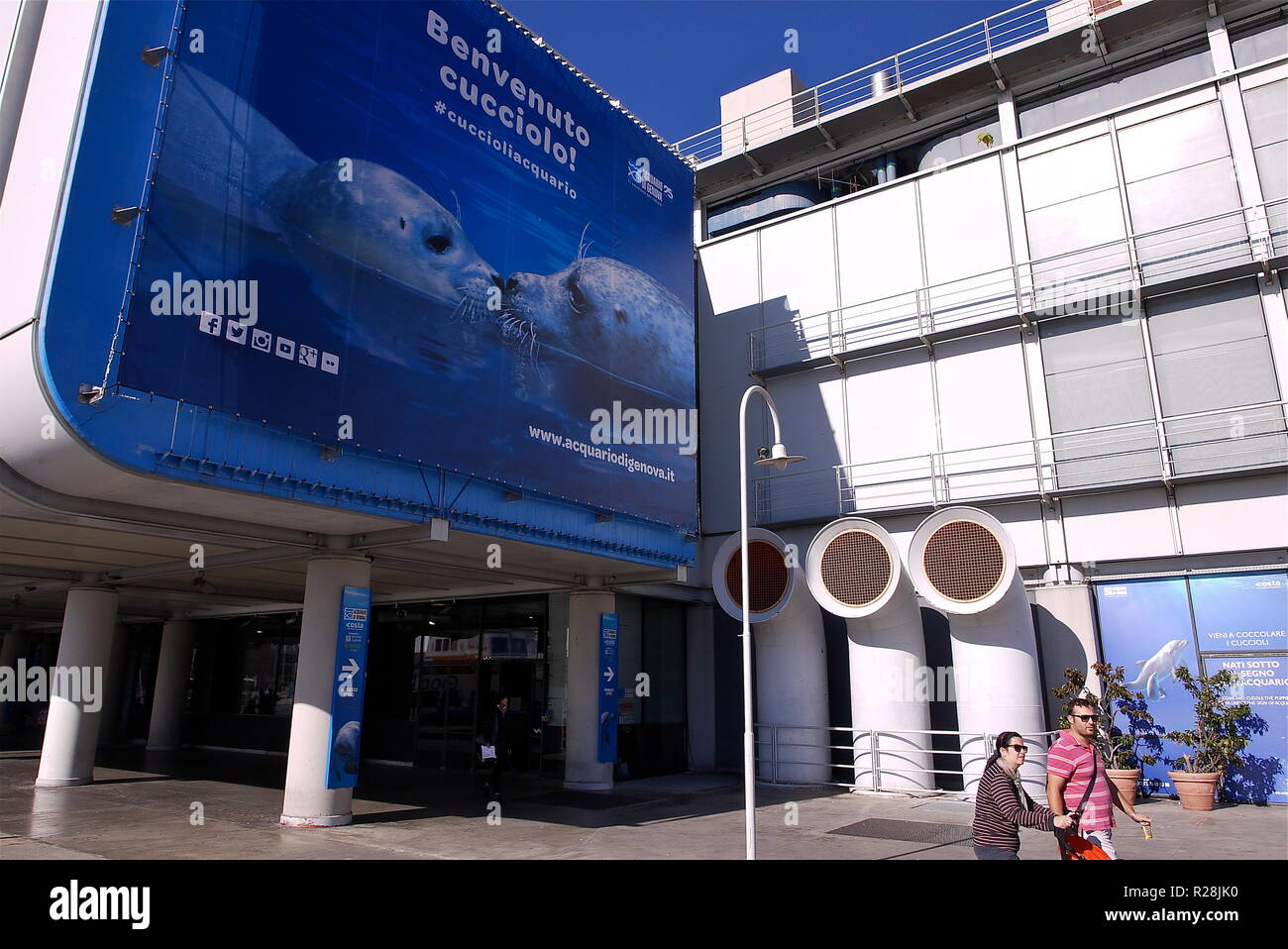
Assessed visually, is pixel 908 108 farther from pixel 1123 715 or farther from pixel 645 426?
pixel 1123 715

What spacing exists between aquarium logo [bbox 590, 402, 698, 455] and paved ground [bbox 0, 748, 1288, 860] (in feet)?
23.0

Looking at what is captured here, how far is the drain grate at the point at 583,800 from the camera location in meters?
15.0

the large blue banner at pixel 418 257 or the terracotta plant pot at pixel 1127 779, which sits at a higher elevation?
the large blue banner at pixel 418 257

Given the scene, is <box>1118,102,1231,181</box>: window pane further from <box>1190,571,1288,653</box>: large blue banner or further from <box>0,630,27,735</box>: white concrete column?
<box>0,630,27,735</box>: white concrete column

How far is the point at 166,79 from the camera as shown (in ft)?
32.6

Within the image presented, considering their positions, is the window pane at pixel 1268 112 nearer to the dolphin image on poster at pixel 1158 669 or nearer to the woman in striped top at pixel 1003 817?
the dolphin image on poster at pixel 1158 669

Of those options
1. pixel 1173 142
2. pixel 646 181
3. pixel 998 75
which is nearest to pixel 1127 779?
pixel 1173 142

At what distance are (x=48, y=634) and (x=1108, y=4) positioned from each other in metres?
40.9

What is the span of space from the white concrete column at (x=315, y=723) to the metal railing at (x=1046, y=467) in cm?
1234

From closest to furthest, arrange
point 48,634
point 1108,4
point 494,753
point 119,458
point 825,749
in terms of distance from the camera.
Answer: point 119,458
point 494,753
point 825,749
point 1108,4
point 48,634

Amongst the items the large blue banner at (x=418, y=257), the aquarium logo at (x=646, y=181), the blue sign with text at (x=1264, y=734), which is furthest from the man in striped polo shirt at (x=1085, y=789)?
the aquarium logo at (x=646, y=181)

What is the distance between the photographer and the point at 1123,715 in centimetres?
1659
